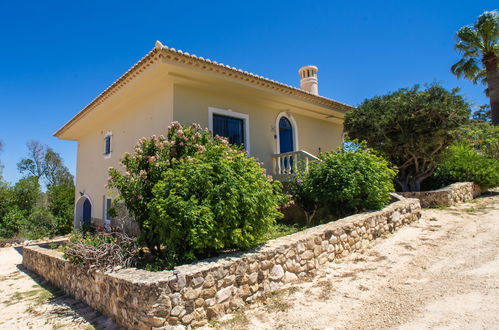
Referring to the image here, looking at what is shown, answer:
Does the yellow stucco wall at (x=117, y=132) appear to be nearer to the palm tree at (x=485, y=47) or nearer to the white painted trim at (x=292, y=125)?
the white painted trim at (x=292, y=125)

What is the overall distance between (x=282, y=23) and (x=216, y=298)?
8.06 meters

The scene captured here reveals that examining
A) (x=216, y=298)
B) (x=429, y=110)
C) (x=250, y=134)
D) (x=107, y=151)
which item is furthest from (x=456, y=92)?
(x=107, y=151)

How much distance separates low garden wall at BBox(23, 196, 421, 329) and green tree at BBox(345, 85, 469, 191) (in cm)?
557

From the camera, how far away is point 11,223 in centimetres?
1602

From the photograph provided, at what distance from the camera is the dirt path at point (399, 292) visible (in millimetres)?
3496

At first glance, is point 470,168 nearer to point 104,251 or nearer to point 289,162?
point 289,162

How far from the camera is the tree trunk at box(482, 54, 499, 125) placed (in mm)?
15969

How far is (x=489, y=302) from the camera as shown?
3.59 m

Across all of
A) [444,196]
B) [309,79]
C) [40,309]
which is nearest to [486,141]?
[444,196]

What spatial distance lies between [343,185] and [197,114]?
4.52m

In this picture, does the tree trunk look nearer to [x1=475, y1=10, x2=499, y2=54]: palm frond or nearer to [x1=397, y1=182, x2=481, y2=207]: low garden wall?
[x1=475, y1=10, x2=499, y2=54]: palm frond

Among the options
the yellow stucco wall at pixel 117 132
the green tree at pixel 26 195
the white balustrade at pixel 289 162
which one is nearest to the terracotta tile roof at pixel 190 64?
the yellow stucco wall at pixel 117 132

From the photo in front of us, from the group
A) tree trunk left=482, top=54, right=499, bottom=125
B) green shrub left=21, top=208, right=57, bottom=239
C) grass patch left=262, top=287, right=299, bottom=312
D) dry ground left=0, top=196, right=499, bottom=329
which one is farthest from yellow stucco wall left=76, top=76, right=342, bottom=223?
tree trunk left=482, top=54, right=499, bottom=125

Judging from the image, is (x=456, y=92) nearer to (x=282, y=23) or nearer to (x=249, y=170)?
(x=282, y=23)
